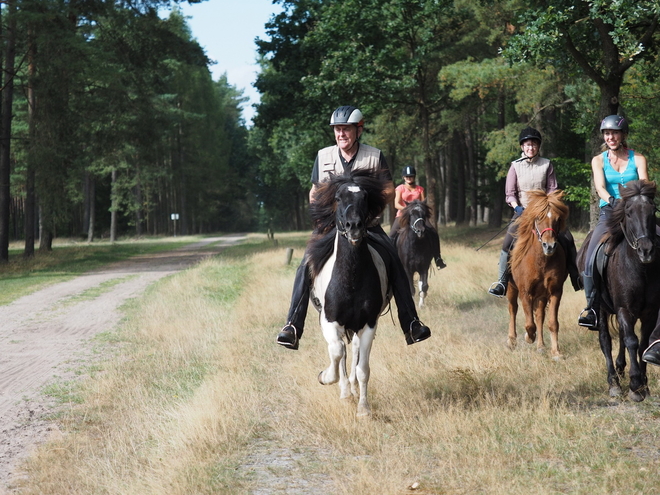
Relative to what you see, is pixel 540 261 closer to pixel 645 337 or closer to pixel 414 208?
pixel 645 337

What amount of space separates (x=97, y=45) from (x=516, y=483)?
95.9 feet

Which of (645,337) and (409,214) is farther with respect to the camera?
(409,214)

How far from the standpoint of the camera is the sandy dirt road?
21.8 feet

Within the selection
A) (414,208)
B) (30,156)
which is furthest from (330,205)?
(30,156)

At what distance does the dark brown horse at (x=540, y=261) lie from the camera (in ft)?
30.4

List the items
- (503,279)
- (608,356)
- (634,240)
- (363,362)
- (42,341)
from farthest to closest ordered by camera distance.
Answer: (42,341), (503,279), (608,356), (634,240), (363,362)

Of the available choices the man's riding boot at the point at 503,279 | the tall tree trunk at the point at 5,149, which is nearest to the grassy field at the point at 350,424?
the man's riding boot at the point at 503,279

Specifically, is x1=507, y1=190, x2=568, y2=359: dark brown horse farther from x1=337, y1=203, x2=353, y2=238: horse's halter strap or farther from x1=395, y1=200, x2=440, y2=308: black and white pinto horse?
x1=337, y1=203, x2=353, y2=238: horse's halter strap

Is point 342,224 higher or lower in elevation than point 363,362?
higher

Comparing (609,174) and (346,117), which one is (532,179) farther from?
(346,117)

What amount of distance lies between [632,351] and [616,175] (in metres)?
1.93

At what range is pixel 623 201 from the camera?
7066mm

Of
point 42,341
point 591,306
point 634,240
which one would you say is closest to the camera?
point 634,240

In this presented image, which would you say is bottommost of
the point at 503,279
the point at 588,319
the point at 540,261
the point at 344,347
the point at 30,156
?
the point at 344,347
